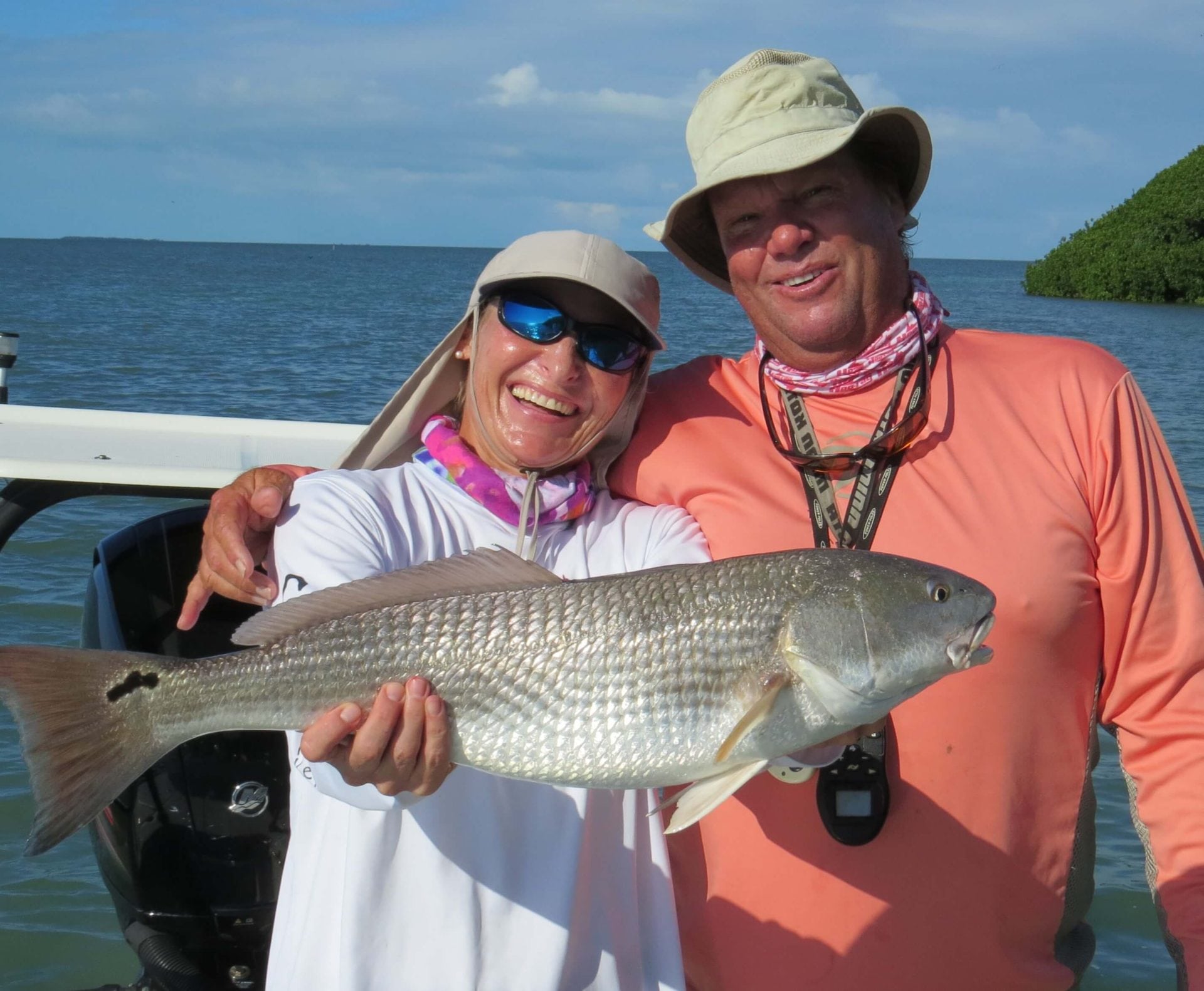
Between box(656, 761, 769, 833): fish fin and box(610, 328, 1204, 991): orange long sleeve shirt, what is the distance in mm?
554

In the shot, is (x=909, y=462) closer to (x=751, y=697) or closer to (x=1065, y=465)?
(x=1065, y=465)

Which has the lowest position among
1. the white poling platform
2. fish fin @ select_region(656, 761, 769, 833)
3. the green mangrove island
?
fish fin @ select_region(656, 761, 769, 833)

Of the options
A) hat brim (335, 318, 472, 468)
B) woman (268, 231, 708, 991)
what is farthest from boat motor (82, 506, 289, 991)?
hat brim (335, 318, 472, 468)

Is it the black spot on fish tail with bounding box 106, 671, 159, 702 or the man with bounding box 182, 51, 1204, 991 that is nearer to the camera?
the black spot on fish tail with bounding box 106, 671, 159, 702

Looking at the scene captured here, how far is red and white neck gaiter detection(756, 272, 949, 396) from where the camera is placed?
3.29m

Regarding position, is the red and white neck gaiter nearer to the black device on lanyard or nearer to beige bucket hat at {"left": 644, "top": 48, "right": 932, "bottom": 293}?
the black device on lanyard

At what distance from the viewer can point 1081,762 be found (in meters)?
3.07

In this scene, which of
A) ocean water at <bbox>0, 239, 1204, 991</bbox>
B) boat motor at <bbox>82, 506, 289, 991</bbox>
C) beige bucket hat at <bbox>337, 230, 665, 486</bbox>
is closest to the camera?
beige bucket hat at <bbox>337, 230, 665, 486</bbox>

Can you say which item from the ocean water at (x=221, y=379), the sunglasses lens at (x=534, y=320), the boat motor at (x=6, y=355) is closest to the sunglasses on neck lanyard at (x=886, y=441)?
the sunglasses lens at (x=534, y=320)

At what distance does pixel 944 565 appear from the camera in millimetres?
3043

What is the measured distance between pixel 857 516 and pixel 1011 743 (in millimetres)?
671

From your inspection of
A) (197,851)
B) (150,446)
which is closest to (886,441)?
(197,851)

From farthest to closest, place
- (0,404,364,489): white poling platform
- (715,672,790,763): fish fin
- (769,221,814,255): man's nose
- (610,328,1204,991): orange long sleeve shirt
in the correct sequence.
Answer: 1. (0,404,364,489): white poling platform
2. (769,221,814,255): man's nose
3. (610,328,1204,991): orange long sleeve shirt
4. (715,672,790,763): fish fin

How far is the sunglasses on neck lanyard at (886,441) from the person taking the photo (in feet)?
10.3
